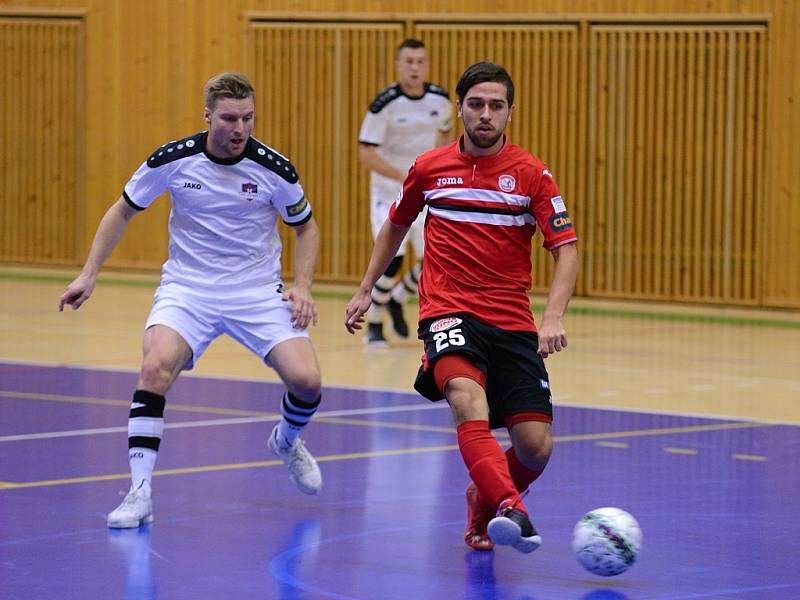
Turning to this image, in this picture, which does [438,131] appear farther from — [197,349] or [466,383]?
[466,383]

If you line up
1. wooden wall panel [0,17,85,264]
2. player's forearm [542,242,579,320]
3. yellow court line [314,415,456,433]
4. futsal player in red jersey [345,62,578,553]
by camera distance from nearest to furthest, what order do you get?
player's forearm [542,242,579,320]
futsal player in red jersey [345,62,578,553]
yellow court line [314,415,456,433]
wooden wall panel [0,17,85,264]

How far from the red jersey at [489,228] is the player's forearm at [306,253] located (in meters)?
1.08

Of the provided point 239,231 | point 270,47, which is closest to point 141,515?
point 239,231

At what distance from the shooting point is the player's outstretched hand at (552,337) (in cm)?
602

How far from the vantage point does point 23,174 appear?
20.8 m

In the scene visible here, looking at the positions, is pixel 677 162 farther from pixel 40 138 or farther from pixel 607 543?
pixel 607 543

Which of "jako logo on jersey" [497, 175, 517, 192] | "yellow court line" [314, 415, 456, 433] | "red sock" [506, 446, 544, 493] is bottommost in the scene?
"yellow court line" [314, 415, 456, 433]

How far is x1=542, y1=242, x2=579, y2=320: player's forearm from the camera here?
6121 millimetres

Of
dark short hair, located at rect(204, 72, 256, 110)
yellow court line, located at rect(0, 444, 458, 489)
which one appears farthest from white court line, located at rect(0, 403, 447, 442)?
dark short hair, located at rect(204, 72, 256, 110)

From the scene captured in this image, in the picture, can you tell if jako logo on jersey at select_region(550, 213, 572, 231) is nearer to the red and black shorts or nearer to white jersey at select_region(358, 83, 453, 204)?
the red and black shorts

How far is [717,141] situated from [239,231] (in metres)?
10.6

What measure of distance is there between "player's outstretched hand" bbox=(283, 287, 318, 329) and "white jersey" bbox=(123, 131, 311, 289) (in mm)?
227

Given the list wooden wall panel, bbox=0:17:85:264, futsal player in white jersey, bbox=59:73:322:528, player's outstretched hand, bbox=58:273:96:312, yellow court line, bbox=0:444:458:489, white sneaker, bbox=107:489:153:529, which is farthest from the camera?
wooden wall panel, bbox=0:17:85:264

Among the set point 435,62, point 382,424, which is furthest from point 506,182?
point 435,62
